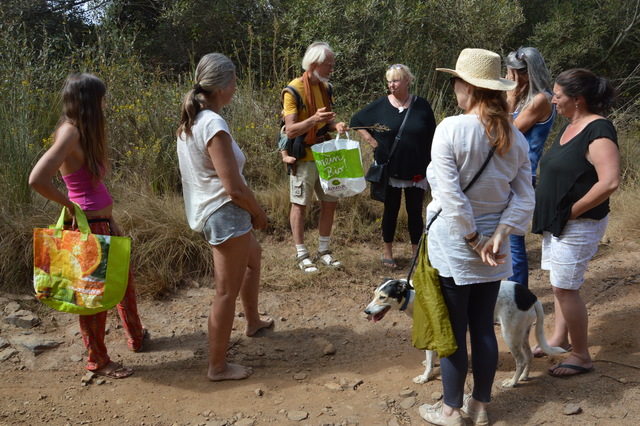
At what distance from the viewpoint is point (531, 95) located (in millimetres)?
4012

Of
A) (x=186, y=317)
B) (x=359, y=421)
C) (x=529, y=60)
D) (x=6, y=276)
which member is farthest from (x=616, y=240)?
(x=6, y=276)

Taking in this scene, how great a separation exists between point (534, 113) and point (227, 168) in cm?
222

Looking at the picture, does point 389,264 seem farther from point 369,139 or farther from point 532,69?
point 532,69

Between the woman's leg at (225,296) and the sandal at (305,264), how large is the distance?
173 cm

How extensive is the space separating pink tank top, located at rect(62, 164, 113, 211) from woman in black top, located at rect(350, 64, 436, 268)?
255cm

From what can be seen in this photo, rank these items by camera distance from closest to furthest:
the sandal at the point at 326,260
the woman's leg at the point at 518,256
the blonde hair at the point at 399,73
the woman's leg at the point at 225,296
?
the woman's leg at the point at 225,296
the woman's leg at the point at 518,256
the blonde hair at the point at 399,73
the sandal at the point at 326,260

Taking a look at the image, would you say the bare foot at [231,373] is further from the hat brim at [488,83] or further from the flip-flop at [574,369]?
the hat brim at [488,83]

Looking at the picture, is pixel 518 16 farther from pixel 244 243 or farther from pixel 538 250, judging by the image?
pixel 244 243

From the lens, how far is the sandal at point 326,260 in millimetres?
5613

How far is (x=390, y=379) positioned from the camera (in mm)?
3889

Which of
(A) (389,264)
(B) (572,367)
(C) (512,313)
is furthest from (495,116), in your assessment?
(A) (389,264)

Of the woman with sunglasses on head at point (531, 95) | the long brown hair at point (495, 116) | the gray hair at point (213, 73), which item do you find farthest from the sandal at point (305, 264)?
the long brown hair at point (495, 116)

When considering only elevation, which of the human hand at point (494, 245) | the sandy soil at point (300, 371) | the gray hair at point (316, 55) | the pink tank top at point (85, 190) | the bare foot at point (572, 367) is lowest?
the sandy soil at point (300, 371)

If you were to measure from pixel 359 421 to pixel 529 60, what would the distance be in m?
2.68
